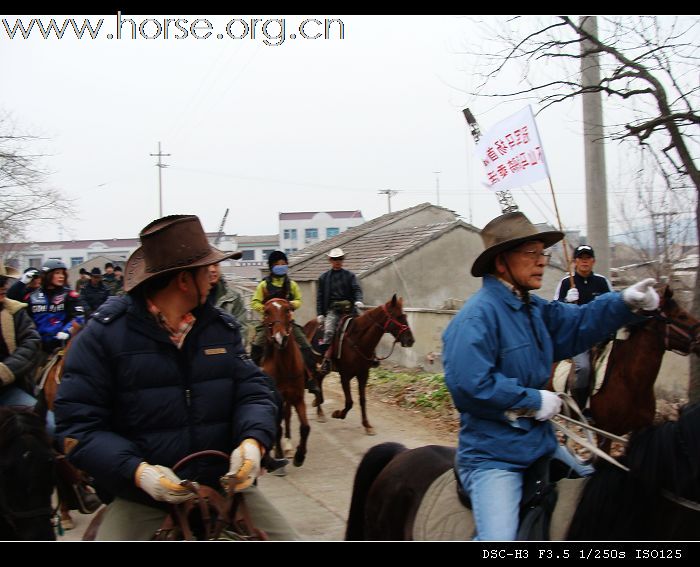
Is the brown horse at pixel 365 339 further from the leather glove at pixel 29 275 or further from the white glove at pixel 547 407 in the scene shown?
the white glove at pixel 547 407

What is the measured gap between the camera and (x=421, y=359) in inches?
591

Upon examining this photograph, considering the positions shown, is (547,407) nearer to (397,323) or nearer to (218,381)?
(218,381)

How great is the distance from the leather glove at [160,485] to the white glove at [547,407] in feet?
5.11

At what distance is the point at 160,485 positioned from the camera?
2686mm

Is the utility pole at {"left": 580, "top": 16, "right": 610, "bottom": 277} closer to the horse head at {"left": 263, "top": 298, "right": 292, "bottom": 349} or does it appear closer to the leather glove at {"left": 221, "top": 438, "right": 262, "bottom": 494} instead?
the horse head at {"left": 263, "top": 298, "right": 292, "bottom": 349}

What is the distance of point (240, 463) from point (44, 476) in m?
1.32

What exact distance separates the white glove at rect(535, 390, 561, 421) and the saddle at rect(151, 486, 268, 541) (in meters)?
1.35

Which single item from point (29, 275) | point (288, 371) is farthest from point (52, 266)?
point (288, 371)

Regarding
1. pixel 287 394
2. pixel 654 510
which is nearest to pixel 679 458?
pixel 654 510

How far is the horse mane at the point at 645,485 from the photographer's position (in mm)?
2902

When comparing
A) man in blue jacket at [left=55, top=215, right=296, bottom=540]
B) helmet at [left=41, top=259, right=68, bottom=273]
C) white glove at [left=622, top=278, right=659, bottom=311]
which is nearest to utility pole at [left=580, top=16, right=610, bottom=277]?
white glove at [left=622, top=278, right=659, bottom=311]

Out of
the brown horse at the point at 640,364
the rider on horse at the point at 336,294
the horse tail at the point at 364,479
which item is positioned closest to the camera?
the horse tail at the point at 364,479

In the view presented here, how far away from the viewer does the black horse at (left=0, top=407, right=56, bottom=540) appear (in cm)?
337

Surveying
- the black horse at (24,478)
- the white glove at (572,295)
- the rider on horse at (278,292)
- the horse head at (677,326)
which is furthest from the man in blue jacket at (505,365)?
the rider on horse at (278,292)
